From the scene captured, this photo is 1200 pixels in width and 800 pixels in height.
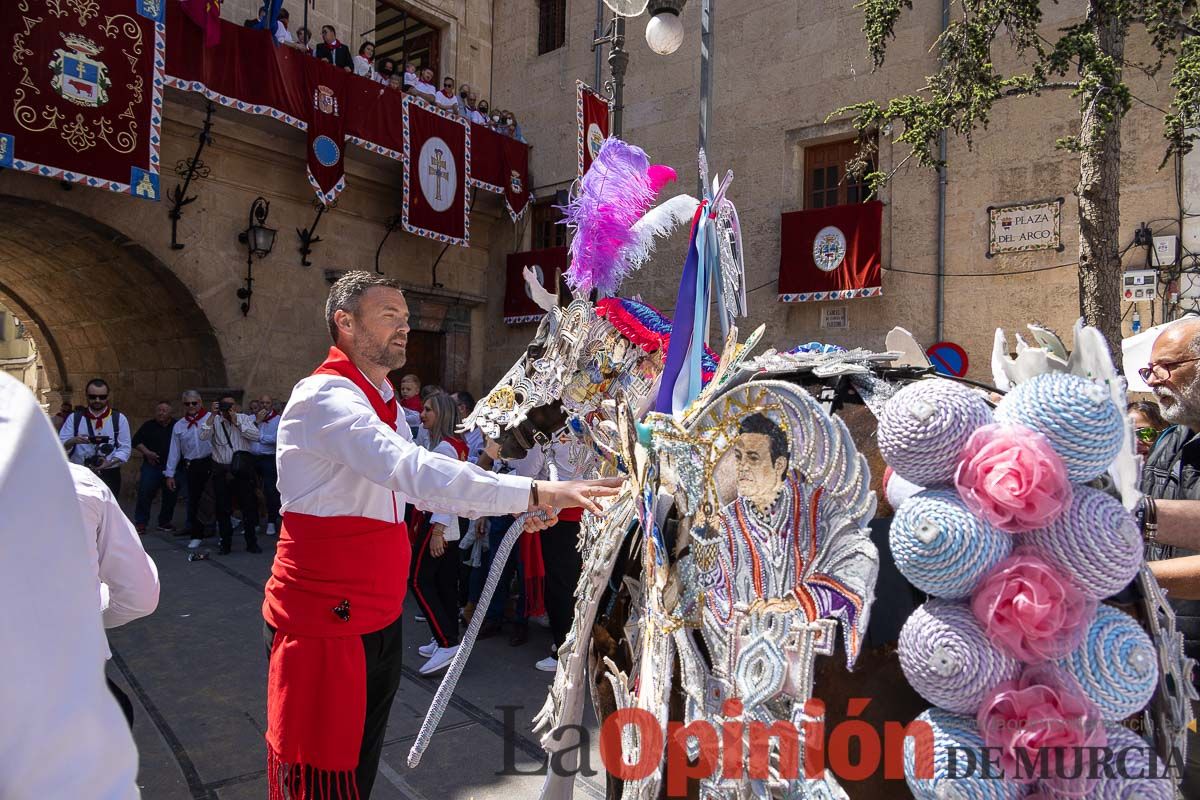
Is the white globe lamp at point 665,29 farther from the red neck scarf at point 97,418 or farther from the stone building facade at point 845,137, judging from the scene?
the red neck scarf at point 97,418

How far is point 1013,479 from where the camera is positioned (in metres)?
1.08

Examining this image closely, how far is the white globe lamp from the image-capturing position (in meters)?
5.53

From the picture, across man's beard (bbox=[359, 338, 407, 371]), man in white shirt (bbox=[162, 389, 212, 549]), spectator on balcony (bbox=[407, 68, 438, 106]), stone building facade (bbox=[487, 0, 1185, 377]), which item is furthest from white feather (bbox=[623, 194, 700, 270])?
spectator on balcony (bbox=[407, 68, 438, 106])

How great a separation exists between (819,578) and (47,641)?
3.62 feet

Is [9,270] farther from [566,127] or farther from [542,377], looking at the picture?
[542,377]

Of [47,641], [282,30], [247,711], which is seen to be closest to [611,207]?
[47,641]

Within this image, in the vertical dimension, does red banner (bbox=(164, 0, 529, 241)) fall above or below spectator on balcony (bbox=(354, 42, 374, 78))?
below

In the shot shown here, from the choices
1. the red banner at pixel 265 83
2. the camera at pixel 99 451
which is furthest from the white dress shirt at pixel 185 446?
the red banner at pixel 265 83

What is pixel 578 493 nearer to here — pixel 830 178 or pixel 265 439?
pixel 265 439

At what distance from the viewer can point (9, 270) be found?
1123 centimetres

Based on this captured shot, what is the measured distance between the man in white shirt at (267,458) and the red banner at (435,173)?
353 centimetres

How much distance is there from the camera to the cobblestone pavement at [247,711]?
305cm

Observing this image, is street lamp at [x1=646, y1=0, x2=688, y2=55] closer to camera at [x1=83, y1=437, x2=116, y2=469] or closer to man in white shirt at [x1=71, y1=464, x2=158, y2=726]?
man in white shirt at [x1=71, y1=464, x2=158, y2=726]

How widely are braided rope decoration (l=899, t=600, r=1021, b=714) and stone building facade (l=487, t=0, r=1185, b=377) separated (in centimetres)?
771
